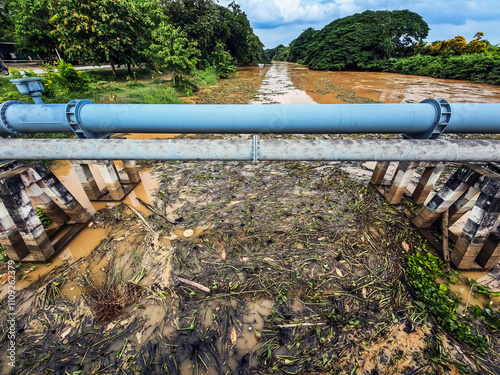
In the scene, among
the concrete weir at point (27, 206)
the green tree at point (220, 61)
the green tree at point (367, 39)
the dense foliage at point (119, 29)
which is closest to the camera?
the concrete weir at point (27, 206)

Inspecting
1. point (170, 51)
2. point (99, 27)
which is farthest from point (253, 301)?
point (99, 27)

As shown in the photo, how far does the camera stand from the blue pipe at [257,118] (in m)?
2.85

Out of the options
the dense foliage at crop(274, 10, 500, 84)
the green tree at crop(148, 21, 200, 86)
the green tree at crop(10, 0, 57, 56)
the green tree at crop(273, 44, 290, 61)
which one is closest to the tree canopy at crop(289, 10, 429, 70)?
the dense foliage at crop(274, 10, 500, 84)

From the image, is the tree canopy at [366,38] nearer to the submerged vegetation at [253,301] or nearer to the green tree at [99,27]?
the green tree at [99,27]

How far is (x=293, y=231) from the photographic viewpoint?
12.1 ft

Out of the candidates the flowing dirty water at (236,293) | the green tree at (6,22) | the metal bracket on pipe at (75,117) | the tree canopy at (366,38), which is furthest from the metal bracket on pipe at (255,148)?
the green tree at (6,22)

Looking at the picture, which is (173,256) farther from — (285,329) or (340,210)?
(340,210)

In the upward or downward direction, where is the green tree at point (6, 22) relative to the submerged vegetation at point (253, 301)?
upward

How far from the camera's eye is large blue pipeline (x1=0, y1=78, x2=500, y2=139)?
9.33 ft

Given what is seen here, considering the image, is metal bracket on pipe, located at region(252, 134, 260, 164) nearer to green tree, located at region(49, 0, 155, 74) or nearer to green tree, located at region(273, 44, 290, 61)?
green tree, located at region(49, 0, 155, 74)

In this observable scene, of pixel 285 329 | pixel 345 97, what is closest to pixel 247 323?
pixel 285 329

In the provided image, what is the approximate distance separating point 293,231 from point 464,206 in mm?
2568

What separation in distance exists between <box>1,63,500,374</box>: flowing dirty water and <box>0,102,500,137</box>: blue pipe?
1.73 metres

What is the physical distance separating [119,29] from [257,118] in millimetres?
16422
